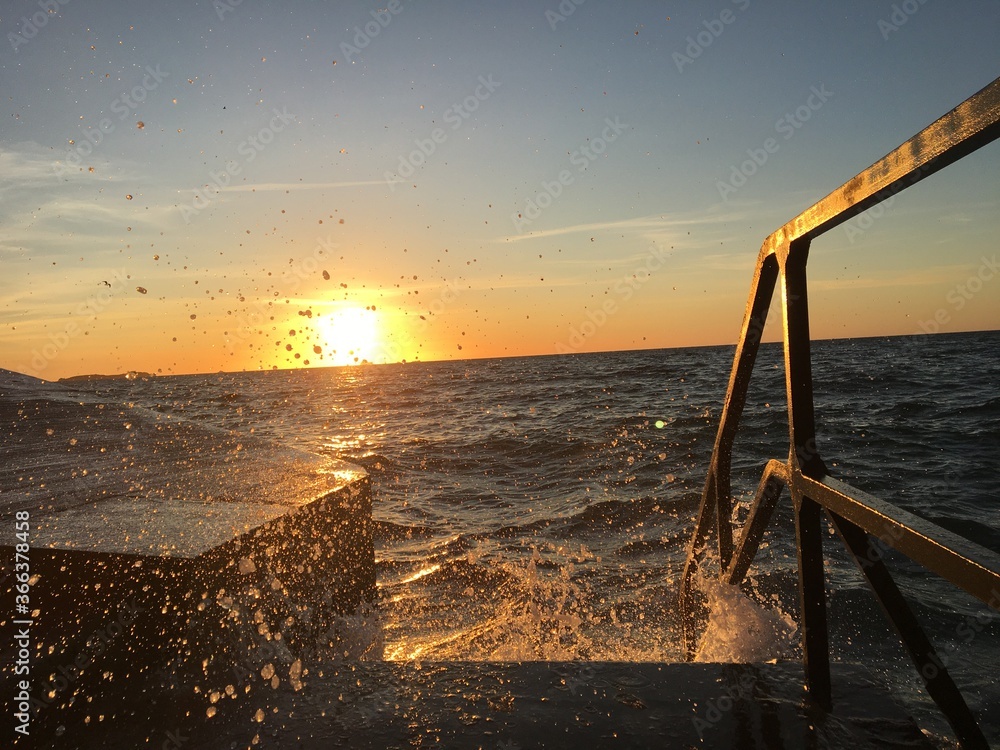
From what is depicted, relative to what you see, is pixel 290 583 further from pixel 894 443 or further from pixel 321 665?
pixel 894 443

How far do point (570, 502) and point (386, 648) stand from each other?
4.59 meters

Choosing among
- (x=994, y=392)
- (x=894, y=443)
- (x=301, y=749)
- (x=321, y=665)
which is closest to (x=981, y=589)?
(x=301, y=749)

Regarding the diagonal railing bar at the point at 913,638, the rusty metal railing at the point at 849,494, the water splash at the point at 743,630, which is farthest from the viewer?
the water splash at the point at 743,630

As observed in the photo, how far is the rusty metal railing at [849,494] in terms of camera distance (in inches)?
45.4

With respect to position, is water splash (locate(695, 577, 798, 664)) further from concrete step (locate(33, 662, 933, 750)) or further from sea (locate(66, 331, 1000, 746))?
concrete step (locate(33, 662, 933, 750))

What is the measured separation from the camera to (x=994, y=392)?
738 inches

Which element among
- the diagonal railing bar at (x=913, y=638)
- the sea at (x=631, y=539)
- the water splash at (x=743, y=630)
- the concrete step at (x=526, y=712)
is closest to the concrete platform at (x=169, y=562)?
the concrete step at (x=526, y=712)

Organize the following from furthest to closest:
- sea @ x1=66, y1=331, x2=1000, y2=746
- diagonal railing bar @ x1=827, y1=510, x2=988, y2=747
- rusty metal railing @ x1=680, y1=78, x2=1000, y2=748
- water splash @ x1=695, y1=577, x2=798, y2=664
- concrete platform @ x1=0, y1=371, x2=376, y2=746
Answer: sea @ x1=66, y1=331, x2=1000, y2=746, water splash @ x1=695, y1=577, x2=798, y2=664, concrete platform @ x1=0, y1=371, x2=376, y2=746, diagonal railing bar @ x1=827, y1=510, x2=988, y2=747, rusty metal railing @ x1=680, y1=78, x2=1000, y2=748

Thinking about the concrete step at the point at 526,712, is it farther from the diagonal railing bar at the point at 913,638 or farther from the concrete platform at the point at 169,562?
the concrete platform at the point at 169,562

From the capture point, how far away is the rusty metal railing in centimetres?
115

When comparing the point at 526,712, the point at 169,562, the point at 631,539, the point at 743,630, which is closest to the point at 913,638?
the point at 526,712

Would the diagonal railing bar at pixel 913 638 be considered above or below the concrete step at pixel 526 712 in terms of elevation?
above

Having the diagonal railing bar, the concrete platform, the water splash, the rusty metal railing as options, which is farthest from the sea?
the diagonal railing bar

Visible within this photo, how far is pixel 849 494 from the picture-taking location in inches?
64.2
